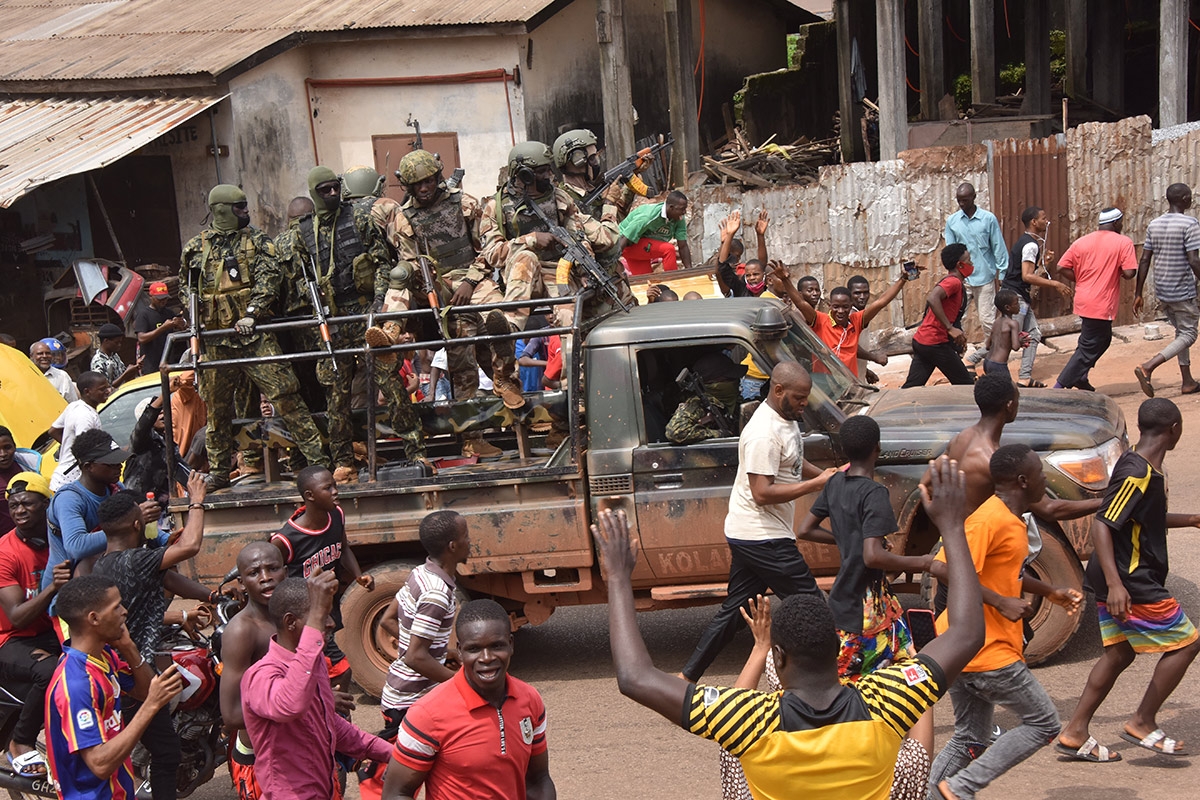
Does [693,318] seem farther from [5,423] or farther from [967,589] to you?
[5,423]

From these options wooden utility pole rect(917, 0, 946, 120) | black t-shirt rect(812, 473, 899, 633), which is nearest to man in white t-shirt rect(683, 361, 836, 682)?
black t-shirt rect(812, 473, 899, 633)

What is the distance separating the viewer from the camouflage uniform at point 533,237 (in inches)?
327

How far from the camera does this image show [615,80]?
15.6 metres

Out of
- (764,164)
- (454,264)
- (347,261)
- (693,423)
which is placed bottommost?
(693,423)

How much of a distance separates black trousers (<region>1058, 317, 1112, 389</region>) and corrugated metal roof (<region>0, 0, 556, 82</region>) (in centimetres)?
837

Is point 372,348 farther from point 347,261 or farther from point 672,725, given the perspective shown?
point 672,725

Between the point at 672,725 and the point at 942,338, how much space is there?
5.30 meters

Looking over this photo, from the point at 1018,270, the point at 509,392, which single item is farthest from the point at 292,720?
the point at 1018,270

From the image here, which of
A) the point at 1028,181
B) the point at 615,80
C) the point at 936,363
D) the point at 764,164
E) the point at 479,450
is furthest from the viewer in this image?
the point at 764,164

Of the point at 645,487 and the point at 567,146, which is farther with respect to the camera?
the point at 567,146

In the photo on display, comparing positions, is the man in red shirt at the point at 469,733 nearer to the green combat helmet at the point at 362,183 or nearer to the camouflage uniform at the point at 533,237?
the camouflage uniform at the point at 533,237

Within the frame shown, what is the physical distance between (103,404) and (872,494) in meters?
6.89

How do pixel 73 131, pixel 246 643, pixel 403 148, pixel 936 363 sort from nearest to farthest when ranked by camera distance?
pixel 246 643
pixel 936 363
pixel 73 131
pixel 403 148

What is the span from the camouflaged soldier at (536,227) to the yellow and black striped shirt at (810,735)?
17.9 ft
